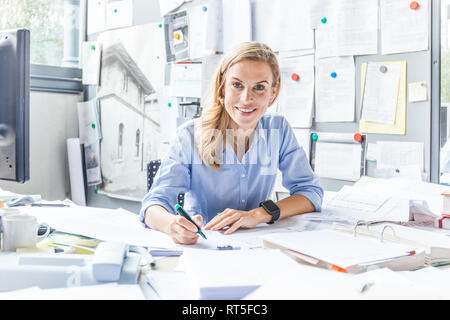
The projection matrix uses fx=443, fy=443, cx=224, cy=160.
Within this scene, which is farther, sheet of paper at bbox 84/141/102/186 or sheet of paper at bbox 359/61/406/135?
sheet of paper at bbox 84/141/102/186

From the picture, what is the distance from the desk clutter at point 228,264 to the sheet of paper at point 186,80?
1.17 metres

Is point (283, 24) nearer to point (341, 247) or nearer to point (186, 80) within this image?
point (186, 80)

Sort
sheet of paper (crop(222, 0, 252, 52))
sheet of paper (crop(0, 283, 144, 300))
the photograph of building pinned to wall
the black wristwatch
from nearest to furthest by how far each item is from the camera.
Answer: sheet of paper (crop(0, 283, 144, 300)) < the black wristwatch < sheet of paper (crop(222, 0, 252, 52)) < the photograph of building pinned to wall

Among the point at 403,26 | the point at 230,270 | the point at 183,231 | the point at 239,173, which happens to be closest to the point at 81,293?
the point at 230,270

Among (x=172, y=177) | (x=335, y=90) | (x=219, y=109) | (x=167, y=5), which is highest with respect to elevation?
(x=167, y=5)

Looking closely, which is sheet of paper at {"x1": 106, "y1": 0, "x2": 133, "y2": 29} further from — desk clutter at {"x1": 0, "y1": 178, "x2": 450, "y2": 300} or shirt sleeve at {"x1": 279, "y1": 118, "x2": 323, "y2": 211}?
desk clutter at {"x1": 0, "y1": 178, "x2": 450, "y2": 300}

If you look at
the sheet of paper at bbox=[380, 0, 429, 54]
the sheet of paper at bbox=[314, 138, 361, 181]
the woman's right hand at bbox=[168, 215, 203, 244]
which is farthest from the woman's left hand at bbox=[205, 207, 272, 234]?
the sheet of paper at bbox=[380, 0, 429, 54]

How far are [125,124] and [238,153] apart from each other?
127 cm

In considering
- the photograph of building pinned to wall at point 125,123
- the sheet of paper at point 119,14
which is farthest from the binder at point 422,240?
the sheet of paper at point 119,14

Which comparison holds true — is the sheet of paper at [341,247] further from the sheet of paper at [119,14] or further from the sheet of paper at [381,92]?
the sheet of paper at [119,14]

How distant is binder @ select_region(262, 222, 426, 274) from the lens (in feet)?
2.41

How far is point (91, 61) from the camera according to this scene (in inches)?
106

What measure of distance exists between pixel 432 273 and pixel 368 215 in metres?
0.48
